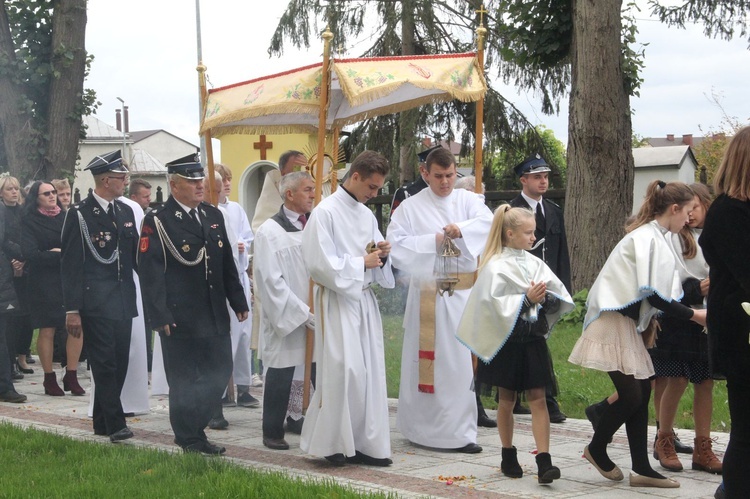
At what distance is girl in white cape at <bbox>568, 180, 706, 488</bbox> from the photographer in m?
6.20

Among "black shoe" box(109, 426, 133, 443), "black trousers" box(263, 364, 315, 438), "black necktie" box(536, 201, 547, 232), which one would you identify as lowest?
"black shoe" box(109, 426, 133, 443)

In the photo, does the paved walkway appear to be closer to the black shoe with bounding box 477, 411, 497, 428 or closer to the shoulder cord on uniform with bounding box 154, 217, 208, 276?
the black shoe with bounding box 477, 411, 497, 428

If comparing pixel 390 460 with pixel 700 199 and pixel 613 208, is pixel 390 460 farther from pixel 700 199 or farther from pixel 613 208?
pixel 613 208

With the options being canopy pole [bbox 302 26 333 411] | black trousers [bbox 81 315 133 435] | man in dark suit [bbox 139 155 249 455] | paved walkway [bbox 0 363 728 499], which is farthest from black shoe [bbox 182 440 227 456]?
black trousers [bbox 81 315 133 435]

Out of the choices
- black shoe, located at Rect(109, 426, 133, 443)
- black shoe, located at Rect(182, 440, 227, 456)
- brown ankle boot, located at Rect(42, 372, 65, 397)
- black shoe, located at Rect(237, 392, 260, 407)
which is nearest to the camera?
black shoe, located at Rect(182, 440, 227, 456)

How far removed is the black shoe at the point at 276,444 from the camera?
7797 mm

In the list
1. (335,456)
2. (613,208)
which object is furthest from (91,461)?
(613,208)

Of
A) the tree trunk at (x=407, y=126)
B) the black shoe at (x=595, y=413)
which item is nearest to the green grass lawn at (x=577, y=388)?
the black shoe at (x=595, y=413)

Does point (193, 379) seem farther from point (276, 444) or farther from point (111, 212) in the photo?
point (111, 212)

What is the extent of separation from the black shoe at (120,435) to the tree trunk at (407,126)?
10548mm

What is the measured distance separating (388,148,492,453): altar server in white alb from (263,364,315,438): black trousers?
869mm

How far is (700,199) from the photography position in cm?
694

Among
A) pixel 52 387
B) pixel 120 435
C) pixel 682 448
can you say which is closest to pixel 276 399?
pixel 120 435

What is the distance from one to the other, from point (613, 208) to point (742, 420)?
8.92 metres
